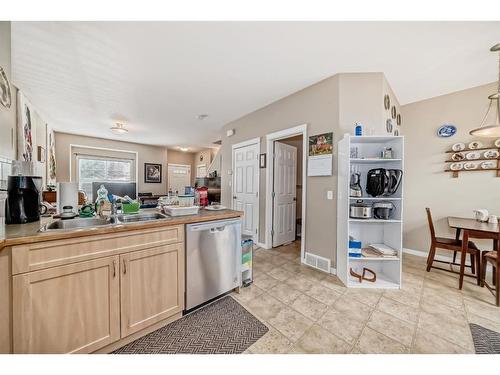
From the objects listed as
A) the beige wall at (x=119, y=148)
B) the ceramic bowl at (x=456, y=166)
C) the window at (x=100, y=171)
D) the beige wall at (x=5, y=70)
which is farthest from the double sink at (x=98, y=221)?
the beige wall at (x=119, y=148)

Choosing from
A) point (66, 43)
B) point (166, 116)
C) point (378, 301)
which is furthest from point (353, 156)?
point (166, 116)

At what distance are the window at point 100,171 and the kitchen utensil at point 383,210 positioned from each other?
699 cm

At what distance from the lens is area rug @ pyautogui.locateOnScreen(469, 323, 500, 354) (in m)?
1.38

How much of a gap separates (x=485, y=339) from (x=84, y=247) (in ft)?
9.75

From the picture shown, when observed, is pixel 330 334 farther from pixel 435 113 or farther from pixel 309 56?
pixel 435 113

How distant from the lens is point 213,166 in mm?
6367

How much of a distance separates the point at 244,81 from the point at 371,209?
7.80ft

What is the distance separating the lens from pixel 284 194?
3.74 meters

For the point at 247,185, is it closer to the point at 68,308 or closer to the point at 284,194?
the point at 284,194

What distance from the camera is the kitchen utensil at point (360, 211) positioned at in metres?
2.25

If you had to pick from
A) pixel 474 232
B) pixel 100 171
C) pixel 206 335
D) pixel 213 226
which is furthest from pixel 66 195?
pixel 100 171
